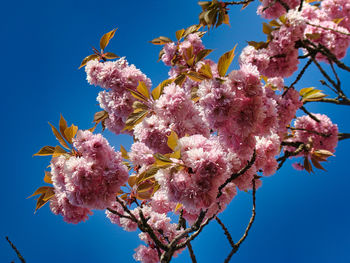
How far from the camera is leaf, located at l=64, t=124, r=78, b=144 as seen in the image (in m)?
1.56

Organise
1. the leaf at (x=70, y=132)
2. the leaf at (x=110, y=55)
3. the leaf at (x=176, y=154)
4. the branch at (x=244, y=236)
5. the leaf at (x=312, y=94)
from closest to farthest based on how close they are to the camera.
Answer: the leaf at (x=176, y=154) < the leaf at (x=70, y=132) < the branch at (x=244, y=236) < the leaf at (x=110, y=55) < the leaf at (x=312, y=94)

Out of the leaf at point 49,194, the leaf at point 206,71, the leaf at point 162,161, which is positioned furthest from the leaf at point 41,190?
the leaf at point 206,71

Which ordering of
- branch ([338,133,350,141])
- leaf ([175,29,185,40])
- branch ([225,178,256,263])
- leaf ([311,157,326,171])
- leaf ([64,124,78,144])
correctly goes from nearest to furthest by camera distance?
leaf ([64,124,78,144])
branch ([225,178,256,263])
leaf ([175,29,185,40])
leaf ([311,157,326,171])
branch ([338,133,350,141])

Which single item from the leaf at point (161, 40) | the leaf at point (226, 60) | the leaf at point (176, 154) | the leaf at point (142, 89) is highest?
the leaf at point (161, 40)

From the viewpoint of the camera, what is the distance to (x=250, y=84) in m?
1.31

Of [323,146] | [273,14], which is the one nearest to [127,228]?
[323,146]

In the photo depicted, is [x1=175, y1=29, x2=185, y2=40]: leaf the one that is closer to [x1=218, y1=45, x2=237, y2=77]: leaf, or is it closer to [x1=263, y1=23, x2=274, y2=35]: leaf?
[x1=263, y1=23, x2=274, y2=35]: leaf

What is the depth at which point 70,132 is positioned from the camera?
1566 mm

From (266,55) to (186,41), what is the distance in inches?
39.5

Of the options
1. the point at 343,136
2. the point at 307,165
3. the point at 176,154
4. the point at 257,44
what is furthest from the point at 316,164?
the point at 176,154

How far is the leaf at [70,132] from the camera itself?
156 cm

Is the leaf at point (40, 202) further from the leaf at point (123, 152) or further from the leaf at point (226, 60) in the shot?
the leaf at point (226, 60)

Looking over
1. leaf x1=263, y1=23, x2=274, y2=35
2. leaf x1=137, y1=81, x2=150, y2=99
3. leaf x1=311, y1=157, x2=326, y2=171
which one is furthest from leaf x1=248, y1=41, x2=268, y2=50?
leaf x1=311, y1=157, x2=326, y2=171

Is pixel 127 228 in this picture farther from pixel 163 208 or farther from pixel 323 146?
pixel 323 146
